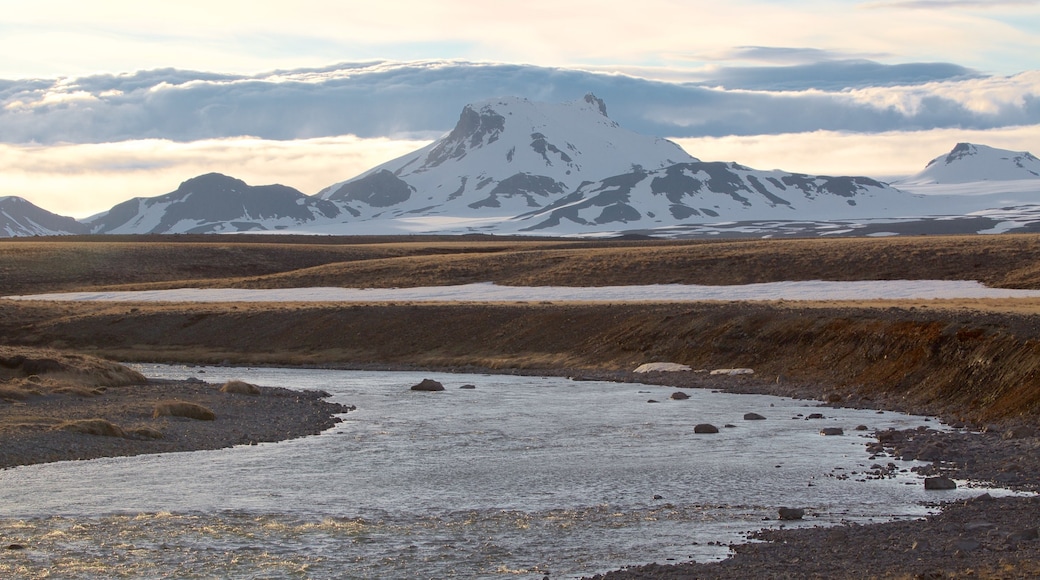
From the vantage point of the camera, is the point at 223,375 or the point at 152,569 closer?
the point at 152,569

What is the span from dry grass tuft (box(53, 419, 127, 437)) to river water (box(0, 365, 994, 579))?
9.55 ft

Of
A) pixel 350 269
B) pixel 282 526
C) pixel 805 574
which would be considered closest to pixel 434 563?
pixel 282 526

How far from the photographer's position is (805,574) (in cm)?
1959

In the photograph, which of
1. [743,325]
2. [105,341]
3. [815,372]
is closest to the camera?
[815,372]

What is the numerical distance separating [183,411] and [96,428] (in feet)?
15.4

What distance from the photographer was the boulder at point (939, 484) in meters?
26.7

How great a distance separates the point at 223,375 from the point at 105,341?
1793 centimetres

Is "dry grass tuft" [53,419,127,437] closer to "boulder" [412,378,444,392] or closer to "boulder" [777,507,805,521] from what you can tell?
"boulder" [412,378,444,392]


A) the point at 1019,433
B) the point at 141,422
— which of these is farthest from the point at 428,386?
the point at 1019,433

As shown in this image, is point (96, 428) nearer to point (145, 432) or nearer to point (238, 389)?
point (145, 432)

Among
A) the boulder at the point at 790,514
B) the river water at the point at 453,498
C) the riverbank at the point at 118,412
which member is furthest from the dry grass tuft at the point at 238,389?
the boulder at the point at 790,514

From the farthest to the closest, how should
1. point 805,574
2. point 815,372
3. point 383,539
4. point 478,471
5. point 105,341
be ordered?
point 105,341
point 815,372
point 478,471
point 383,539
point 805,574

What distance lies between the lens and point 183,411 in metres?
38.9

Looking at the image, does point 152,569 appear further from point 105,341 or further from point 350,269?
point 350,269
